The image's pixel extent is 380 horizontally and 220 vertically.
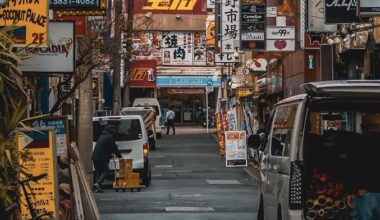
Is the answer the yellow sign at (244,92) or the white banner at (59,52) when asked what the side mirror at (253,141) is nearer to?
the white banner at (59,52)

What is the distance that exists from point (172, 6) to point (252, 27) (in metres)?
41.4

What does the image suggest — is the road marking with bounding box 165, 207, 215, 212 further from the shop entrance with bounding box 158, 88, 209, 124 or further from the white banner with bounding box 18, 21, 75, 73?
the shop entrance with bounding box 158, 88, 209, 124

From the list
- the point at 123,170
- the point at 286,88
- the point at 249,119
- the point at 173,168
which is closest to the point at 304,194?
the point at 123,170

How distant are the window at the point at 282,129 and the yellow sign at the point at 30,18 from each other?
111 inches

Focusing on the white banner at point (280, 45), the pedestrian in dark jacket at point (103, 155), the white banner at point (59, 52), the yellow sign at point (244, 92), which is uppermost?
the white banner at point (280, 45)

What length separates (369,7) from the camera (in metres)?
13.9

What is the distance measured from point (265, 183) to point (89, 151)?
11.6 metres

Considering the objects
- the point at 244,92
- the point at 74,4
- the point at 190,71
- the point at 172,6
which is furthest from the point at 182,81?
the point at 74,4

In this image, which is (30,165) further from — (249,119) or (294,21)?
(249,119)

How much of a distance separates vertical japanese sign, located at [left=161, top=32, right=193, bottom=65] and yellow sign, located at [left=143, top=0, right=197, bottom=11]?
2085 millimetres

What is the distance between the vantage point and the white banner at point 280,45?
24766mm

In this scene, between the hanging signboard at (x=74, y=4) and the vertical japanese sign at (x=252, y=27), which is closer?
the hanging signboard at (x=74, y=4)

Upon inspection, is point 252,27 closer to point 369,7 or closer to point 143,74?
point 369,7

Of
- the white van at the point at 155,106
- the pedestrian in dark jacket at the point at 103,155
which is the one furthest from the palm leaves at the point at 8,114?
the white van at the point at 155,106
